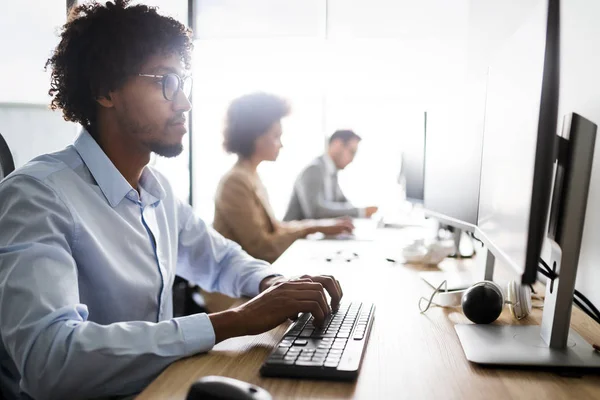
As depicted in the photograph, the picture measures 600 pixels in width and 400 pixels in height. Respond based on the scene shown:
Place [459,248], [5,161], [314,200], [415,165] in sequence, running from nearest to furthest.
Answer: [5,161], [459,248], [415,165], [314,200]

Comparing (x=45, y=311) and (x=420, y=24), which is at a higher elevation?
(x=420, y=24)

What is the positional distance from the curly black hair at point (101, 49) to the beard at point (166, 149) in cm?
18

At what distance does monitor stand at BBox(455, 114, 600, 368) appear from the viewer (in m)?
0.73

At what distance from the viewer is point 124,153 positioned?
4.11 feet

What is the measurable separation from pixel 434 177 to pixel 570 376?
1.04m

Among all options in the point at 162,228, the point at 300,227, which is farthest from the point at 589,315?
the point at 300,227

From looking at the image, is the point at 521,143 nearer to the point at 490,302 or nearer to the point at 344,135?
the point at 490,302

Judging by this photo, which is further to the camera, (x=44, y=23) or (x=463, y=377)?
(x=44, y=23)

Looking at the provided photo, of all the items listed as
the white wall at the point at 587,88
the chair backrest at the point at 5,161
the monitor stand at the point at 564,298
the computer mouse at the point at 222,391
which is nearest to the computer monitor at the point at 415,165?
the white wall at the point at 587,88

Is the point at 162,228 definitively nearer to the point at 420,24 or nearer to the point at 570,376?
the point at 570,376

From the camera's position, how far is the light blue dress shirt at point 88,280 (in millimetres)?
740

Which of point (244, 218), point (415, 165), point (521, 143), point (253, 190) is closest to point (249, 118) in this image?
point (253, 190)

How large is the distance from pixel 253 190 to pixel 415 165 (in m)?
0.77

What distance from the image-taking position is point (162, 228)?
1.27 metres
